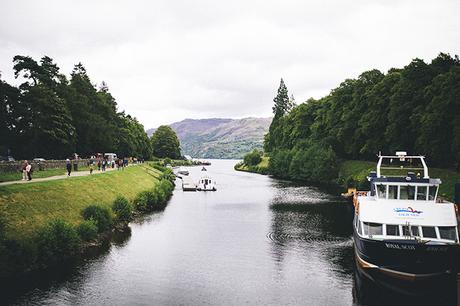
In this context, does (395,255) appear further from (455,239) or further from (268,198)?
(268,198)

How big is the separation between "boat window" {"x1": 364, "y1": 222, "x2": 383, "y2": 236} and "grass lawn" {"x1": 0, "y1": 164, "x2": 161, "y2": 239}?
25765mm

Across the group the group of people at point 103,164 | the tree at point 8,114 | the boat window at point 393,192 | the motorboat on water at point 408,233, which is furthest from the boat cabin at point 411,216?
the tree at point 8,114

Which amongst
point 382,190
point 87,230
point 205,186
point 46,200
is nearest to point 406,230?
point 382,190

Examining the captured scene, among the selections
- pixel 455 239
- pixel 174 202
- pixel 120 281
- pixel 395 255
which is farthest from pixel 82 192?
pixel 455 239

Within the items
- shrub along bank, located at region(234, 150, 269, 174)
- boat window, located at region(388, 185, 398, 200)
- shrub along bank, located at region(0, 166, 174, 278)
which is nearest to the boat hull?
boat window, located at region(388, 185, 398, 200)

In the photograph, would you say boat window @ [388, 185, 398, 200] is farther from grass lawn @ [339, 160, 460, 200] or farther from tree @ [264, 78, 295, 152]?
tree @ [264, 78, 295, 152]

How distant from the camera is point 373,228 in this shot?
2842 centimetres

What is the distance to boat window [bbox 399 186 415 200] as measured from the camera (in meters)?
31.1

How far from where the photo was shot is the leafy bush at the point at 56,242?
3047 centimetres

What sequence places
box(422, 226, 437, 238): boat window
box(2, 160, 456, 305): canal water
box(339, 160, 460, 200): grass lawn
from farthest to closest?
box(339, 160, 460, 200): grass lawn < box(422, 226, 437, 238): boat window < box(2, 160, 456, 305): canal water

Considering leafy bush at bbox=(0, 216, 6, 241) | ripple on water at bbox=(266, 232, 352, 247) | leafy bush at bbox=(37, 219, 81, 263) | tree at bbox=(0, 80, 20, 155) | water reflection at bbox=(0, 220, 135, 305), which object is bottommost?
water reflection at bbox=(0, 220, 135, 305)

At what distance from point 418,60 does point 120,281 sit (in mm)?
64460

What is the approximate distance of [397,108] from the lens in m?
72.2

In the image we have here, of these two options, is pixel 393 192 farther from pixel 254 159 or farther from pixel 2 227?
pixel 254 159
